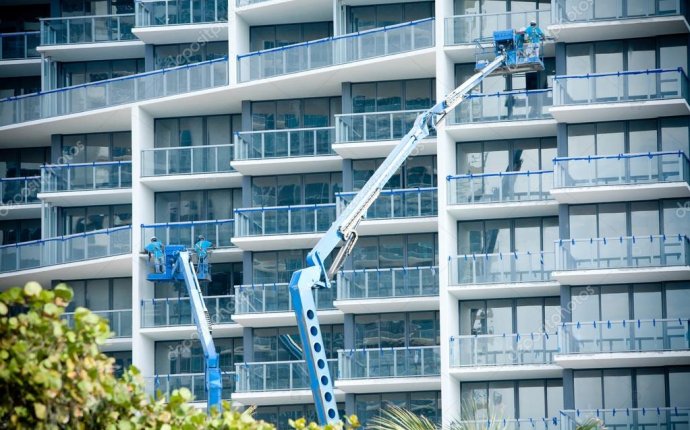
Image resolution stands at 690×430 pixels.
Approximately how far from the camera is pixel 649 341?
78.5 meters

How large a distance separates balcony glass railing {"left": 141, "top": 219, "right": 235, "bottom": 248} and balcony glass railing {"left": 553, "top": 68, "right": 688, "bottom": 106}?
53.2ft

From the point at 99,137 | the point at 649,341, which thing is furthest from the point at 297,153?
the point at 649,341

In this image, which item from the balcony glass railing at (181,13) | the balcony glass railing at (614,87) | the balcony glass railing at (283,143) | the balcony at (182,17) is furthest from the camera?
the balcony glass railing at (181,13)

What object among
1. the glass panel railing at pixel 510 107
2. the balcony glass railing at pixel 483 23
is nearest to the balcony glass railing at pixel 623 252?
the glass panel railing at pixel 510 107

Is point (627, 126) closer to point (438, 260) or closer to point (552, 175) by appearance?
point (552, 175)

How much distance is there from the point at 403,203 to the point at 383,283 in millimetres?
3387

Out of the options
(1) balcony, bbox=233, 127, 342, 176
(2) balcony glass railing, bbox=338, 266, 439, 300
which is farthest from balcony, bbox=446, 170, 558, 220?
(1) balcony, bbox=233, 127, 342, 176

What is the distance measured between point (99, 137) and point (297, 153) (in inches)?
416

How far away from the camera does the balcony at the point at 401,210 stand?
8444cm

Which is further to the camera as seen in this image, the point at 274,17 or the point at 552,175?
the point at 274,17

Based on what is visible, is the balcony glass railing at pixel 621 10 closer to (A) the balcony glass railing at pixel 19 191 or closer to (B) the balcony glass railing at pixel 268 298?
(B) the balcony glass railing at pixel 268 298

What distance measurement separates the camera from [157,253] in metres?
86.1

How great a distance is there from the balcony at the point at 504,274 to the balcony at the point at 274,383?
21.3 feet

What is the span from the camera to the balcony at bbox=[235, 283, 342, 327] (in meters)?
86.2
